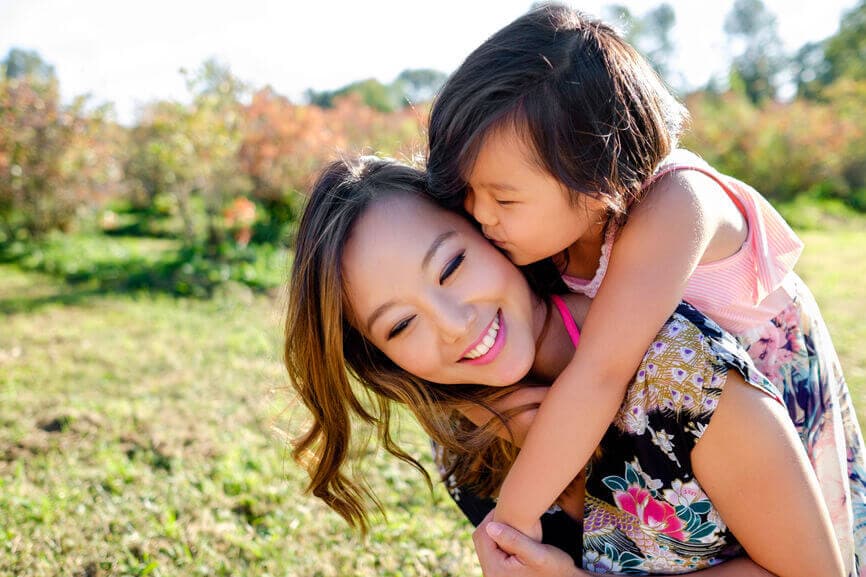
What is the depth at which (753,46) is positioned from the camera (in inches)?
1705

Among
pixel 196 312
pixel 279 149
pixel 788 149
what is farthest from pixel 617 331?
pixel 788 149

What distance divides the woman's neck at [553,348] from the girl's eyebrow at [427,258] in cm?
46

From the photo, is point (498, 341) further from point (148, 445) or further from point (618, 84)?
point (148, 445)

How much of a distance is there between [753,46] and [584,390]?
49.1m

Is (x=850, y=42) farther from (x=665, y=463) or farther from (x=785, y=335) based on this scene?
(x=665, y=463)

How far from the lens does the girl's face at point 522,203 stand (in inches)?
67.7

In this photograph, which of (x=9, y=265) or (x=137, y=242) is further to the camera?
(x=137, y=242)

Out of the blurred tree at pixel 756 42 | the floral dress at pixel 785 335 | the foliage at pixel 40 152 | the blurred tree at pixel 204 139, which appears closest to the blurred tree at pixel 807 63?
the blurred tree at pixel 756 42

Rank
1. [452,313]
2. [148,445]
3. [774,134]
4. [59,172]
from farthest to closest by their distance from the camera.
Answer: [774,134], [59,172], [148,445], [452,313]

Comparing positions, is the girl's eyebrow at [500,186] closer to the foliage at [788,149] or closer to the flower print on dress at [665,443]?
the flower print on dress at [665,443]

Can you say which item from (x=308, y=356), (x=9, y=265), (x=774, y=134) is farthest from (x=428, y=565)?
(x=774, y=134)

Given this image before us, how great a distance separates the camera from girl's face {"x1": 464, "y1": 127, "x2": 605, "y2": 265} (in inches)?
67.7

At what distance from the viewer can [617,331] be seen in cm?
161

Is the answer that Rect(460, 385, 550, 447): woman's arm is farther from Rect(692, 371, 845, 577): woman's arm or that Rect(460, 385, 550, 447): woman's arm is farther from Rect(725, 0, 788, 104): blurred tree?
Rect(725, 0, 788, 104): blurred tree
